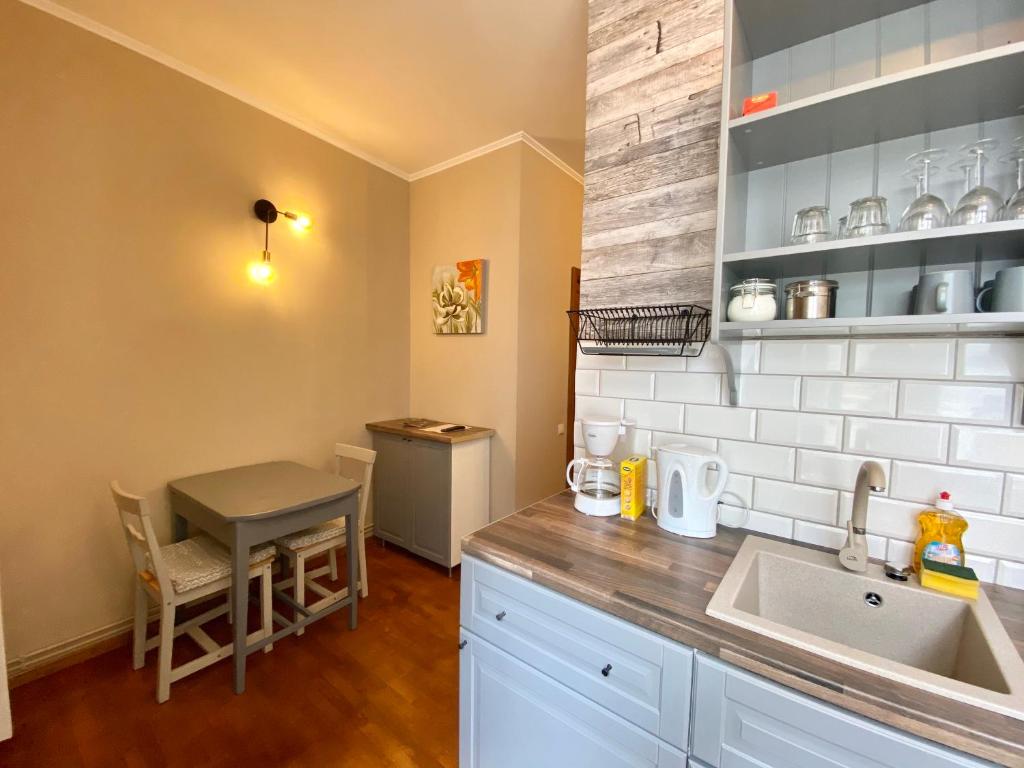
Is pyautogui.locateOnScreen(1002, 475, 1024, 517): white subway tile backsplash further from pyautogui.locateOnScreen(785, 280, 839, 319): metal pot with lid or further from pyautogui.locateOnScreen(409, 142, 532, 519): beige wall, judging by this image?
pyautogui.locateOnScreen(409, 142, 532, 519): beige wall

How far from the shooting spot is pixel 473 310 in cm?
287

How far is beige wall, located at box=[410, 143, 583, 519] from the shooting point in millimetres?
2732

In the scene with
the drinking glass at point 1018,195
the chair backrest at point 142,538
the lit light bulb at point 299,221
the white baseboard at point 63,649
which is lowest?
the white baseboard at point 63,649

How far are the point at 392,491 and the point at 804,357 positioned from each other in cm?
256

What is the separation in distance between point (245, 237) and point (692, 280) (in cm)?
243

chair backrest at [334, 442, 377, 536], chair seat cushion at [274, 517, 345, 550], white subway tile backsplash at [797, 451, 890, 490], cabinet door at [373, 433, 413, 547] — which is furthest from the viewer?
cabinet door at [373, 433, 413, 547]

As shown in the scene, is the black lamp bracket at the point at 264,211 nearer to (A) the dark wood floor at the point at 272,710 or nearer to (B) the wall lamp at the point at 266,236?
(B) the wall lamp at the point at 266,236

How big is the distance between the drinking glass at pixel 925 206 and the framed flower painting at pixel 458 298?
Answer: 88.1 inches

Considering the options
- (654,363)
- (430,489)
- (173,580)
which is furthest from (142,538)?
(654,363)

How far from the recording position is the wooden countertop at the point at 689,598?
1.94 feet

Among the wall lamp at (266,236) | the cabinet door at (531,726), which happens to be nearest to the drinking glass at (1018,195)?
the cabinet door at (531,726)

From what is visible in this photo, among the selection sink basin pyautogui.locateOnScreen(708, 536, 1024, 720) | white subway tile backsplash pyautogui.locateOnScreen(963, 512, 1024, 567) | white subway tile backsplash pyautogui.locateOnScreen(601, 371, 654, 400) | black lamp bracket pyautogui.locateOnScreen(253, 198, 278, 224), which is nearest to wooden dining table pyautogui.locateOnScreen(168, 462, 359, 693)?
white subway tile backsplash pyautogui.locateOnScreen(601, 371, 654, 400)

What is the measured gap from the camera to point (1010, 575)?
93 centimetres

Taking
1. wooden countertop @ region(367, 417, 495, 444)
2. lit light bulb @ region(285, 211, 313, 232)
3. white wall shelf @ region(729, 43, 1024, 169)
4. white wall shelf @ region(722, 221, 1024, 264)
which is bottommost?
wooden countertop @ region(367, 417, 495, 444)
